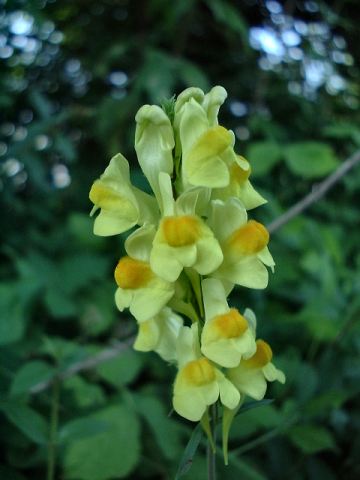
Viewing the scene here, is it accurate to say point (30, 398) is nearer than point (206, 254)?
No

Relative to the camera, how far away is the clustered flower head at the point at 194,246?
0.59 meters

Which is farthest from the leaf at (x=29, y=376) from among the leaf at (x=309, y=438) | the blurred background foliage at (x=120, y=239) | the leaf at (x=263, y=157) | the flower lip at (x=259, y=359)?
the leaf at (x=263, y=157)

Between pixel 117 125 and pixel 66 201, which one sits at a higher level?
pixel 117 125

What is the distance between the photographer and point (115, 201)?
2.17 feet

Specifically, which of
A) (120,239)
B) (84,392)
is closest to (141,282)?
(84,392)

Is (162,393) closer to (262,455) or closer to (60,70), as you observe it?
(262,455)

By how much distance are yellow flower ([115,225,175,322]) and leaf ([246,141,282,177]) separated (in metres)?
1.24

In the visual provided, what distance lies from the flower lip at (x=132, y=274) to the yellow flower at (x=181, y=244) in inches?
1.7

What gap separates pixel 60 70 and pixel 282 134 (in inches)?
38.4

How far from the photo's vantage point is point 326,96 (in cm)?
A: 257

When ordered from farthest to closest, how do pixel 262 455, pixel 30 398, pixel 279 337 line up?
pixel 279 337 → pixel 262 455 → pixel 30 398

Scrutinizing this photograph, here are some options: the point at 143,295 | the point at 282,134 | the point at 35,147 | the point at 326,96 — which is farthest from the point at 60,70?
the point at 143,295

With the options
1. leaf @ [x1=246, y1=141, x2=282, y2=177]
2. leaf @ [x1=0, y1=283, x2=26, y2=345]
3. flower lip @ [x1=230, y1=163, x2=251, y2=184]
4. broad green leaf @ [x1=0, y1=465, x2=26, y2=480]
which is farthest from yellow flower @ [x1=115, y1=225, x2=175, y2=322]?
leaf @ [x1=246, y1=141, x2=282, y2=177]

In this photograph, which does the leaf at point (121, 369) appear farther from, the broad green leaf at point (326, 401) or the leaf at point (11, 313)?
the broad green leaf at point (326, 401)
